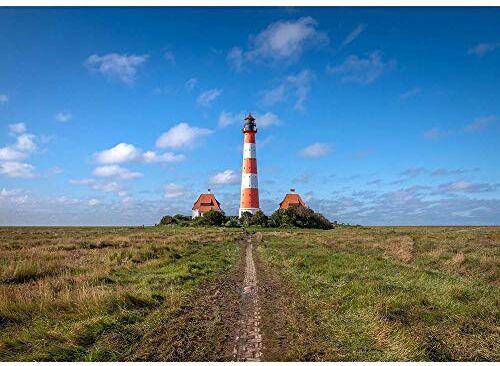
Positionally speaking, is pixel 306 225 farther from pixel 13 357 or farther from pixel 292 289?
pixel 13 357

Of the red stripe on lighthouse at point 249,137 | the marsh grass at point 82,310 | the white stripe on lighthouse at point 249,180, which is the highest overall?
the red stripe on lighthouse at point 249,137

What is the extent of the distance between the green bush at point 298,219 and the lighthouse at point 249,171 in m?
5.13

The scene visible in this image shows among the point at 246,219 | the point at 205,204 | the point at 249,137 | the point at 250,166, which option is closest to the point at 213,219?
the point at 246,219

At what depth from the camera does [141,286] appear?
11.9 m

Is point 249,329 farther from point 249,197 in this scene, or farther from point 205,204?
point 205,204

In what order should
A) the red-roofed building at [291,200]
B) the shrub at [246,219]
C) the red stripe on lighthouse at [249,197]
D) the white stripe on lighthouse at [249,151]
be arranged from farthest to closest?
the red-roofed building at [291,200]
the shrub at [246,219]
the red stripe on lighthouse at [249,197]
the white stripe on lighthouse at [249,151]

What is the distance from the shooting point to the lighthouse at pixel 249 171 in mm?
62719

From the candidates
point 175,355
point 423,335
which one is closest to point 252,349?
point 175,355

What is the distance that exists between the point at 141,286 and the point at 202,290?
→ 1855 millimetres

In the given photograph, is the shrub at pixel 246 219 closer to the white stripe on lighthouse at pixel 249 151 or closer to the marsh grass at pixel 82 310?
the white stripe on lighthouse at pixel 249 151

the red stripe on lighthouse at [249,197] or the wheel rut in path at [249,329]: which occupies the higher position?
the red stripe on lighthouse at [249,197]

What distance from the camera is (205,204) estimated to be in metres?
90.5

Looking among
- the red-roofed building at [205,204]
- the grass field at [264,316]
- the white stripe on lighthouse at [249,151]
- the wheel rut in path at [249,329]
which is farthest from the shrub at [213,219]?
the wheel rut in path at [249,329]

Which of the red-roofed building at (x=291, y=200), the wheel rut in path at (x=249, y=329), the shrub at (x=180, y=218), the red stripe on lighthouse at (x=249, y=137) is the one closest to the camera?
the wheel rut in path at (x=249, y=329)
